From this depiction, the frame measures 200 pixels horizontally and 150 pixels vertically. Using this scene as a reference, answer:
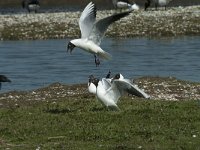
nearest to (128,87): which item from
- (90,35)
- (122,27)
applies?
(90,35)

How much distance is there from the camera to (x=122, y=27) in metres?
44.6

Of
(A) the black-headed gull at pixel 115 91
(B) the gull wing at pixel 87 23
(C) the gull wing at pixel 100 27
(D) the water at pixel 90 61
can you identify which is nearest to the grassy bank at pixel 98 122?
(A) the black-headed gull at pixel 115 91

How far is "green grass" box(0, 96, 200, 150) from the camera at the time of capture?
1369 centimetres

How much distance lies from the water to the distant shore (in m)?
1.01

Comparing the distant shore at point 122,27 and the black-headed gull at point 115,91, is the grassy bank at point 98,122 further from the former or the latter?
the distant shore at point 122,27

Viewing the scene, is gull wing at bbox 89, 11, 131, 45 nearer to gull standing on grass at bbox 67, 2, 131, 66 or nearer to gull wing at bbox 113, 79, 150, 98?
gull standing on grass at bbox 67, 2, 131, 66

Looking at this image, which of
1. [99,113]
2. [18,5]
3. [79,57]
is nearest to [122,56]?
[79,57]

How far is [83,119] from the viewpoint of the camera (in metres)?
16.1

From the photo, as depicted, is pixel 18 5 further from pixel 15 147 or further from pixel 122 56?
pixel 15 147

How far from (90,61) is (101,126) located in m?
19.0

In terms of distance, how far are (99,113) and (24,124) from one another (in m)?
1.81

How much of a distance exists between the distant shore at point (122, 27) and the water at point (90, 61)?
101 centimetres

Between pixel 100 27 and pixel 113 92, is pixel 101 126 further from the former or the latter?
pixel 100 27

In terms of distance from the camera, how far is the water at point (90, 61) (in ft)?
92.7
